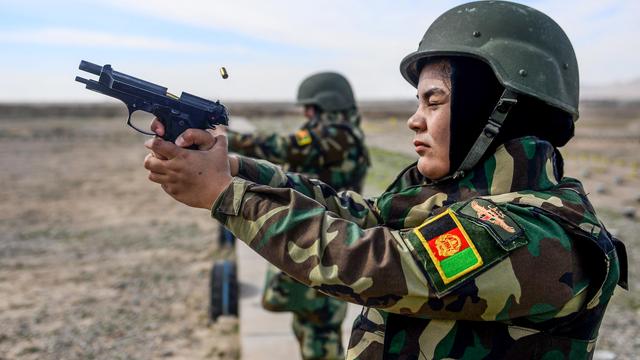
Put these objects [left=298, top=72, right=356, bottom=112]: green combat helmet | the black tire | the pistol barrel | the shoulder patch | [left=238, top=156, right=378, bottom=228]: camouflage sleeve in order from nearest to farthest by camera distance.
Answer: the shoulder patch → the pistol barrel → [left=238, top=156, right=378, bottom=228]: camouflage sleeve → [left=298, top=72, right=356, bottom=112]: green combat helmet → the black tire

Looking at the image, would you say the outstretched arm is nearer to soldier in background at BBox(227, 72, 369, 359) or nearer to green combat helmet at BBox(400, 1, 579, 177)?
green combat helmet at BBox(400, 1, 579, 177)

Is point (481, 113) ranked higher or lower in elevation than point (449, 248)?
higher

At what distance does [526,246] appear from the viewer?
149cm

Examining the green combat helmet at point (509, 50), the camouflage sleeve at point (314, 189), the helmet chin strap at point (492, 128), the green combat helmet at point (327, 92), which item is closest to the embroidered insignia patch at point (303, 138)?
the green combat helmet at point (327, 92)

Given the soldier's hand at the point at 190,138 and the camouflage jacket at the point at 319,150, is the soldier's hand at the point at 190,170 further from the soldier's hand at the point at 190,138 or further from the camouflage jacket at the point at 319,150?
the camouflage jacket at the point at 319,150

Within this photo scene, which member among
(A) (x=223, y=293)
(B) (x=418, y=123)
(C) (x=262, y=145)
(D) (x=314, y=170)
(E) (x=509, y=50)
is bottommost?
(A) (x=223, y=293)

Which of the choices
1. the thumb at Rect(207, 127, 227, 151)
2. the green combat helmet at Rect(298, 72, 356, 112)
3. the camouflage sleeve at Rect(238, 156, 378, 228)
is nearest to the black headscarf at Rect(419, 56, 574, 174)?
the camouflage sleeve at Rect(238, 156, 378, 228)

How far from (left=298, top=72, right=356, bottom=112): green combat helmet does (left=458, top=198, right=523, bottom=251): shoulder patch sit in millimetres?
3215

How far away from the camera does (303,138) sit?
4340 millimetres

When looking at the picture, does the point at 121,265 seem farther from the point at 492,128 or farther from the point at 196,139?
the point at 492,128

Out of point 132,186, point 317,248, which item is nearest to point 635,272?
point 317,248

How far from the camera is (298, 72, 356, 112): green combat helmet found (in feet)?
15.5

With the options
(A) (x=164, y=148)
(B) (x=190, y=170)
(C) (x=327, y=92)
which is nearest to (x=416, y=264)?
(B) (x=190, y=170)

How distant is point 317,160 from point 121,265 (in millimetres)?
4988
